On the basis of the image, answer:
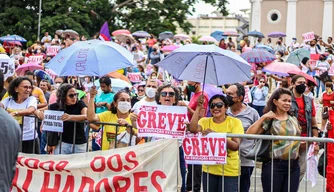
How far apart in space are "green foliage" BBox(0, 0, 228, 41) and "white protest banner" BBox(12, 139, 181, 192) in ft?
105

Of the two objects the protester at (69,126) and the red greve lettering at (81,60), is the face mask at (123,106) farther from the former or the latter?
the red greve lettering at (81,60)

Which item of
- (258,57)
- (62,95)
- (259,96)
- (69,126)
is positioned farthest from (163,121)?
(258,57)

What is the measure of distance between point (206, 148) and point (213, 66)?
1196 mm

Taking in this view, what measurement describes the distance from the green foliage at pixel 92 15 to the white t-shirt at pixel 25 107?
30179 mm

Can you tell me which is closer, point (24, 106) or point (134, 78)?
point (24, 106)

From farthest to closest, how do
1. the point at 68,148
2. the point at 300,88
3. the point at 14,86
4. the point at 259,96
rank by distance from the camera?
the point at 259,96
the point at 300,88
the point at 14,86
the point at 68,148

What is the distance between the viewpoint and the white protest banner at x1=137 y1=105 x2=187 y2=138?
850 centimetres

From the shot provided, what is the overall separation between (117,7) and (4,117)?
1652 inches

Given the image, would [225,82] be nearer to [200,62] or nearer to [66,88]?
[200,62]

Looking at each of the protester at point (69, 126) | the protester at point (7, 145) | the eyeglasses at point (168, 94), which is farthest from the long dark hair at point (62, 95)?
the protester at point (7, 145)

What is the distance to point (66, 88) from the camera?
1018cm

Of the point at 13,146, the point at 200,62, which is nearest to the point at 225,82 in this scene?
the point at 200,62

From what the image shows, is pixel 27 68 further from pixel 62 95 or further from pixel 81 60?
pixel 81 60

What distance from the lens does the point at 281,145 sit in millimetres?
8531
